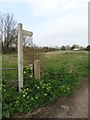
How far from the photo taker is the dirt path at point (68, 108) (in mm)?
5828

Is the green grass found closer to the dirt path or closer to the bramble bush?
the bramble bush

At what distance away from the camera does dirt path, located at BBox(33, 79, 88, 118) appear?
5828 millimetres

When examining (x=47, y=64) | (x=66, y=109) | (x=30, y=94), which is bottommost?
(x=66, y=109)

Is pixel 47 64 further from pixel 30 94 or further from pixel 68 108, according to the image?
pixel 68 108

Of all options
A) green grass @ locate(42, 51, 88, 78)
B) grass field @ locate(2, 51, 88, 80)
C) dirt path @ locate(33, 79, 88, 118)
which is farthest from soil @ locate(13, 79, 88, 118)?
green grass @ locate(42, 51, 88, 78)

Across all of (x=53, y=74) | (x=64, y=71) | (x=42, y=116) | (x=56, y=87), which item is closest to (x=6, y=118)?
(x=42, y=116)

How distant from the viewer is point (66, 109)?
6.18m

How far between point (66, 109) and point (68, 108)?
9 centimetres

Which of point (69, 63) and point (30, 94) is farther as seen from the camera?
point (69, 63)

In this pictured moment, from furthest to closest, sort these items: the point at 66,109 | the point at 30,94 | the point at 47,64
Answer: the point at 47,64 < the point at 30,94 < the point at 66,109

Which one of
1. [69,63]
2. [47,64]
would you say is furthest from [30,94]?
[69,63]

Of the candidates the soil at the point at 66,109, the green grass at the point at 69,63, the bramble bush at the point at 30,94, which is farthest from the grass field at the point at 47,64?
the soil at the point at 66,109

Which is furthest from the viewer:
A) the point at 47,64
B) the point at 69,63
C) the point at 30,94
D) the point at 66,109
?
the point at 69,63

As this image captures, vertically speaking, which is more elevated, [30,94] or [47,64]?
[47,64]
